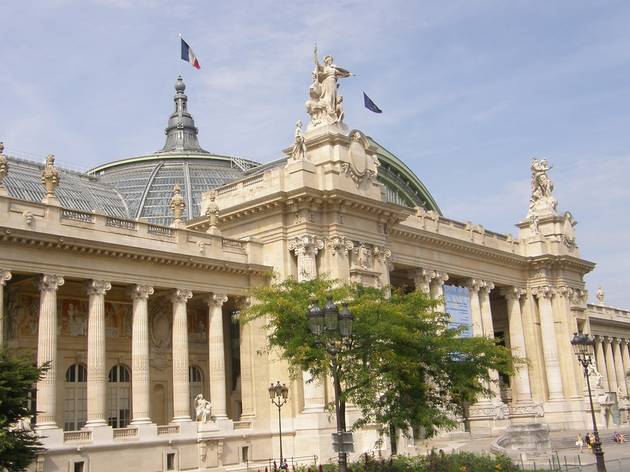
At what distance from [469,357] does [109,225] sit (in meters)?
17.0

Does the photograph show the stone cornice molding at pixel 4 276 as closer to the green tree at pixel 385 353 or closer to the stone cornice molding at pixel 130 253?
the stone cornice molding at pixel 130 253

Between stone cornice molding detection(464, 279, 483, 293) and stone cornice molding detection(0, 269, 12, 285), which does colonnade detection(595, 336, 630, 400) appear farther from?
stone cornice molding detection(0, 269, 12, 285)

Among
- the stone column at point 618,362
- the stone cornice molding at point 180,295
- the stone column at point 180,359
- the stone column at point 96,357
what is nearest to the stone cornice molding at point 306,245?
the stone column at point 180,359

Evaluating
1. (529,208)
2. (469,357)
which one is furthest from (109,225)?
(529,208)

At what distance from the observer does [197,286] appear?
40438 mm

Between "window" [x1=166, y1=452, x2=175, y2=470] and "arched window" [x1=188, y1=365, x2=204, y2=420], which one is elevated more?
"arched window" [x1=188, y1=365, x2=204, y2=420]

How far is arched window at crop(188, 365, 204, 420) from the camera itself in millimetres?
44531

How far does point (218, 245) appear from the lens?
41.8 meters

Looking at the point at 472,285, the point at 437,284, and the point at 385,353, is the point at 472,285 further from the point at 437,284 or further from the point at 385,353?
the point at 385,353

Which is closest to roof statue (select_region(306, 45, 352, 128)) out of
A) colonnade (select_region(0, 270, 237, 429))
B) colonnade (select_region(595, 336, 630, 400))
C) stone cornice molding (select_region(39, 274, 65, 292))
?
colonnade (select_region(0, 270, 237, 429))

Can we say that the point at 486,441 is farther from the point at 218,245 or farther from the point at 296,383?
the point at 218,245

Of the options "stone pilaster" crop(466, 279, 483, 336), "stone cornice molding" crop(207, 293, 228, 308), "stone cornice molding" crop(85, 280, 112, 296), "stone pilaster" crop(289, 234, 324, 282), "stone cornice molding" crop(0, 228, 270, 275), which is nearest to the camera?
"stone cornice molding" crop(0, 228, 270, 275)

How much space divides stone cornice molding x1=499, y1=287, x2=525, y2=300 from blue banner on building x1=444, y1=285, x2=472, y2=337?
7.04 meters

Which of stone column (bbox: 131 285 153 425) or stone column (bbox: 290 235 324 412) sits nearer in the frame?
stone column (bbox: 131 285 153 425)
